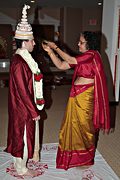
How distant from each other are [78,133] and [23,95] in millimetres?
702

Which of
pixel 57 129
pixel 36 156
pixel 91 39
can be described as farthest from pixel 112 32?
pixel 36 156

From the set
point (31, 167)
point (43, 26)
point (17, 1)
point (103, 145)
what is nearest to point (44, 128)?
point (103, 145)

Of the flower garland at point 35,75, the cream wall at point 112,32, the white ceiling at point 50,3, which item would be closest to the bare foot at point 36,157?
the flower garland at point 35,75

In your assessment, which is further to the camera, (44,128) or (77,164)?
(44,128)

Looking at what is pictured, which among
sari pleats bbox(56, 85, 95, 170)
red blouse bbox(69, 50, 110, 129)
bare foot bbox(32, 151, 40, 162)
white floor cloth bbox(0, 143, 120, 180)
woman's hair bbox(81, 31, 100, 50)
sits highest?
woman's hair bbox(81, 31, 100, 50)

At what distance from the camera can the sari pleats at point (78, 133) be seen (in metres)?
2.70

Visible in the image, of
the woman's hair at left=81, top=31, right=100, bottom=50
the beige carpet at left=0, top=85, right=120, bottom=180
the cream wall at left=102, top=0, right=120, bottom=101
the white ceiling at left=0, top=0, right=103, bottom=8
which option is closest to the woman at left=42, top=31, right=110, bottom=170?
the woman's hair at left=81, top=31, right=100, bottom=50

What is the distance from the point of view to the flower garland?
7.93 ft

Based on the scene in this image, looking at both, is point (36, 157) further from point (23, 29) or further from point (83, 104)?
point (23, 29)

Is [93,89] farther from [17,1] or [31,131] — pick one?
[17,1]

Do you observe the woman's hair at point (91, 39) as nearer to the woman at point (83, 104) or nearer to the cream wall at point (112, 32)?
the woman at point (83, 104)

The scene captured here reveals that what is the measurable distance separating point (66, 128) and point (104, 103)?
1.40ft

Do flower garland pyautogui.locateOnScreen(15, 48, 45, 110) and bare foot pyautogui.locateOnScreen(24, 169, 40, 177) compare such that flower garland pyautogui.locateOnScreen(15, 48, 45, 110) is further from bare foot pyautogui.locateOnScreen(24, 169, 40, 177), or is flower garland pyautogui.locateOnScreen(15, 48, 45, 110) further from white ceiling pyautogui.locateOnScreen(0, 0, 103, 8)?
white ceiling pyautogui.locateOnScreen(0, 0, 103, 8)

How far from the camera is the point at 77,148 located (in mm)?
2803
